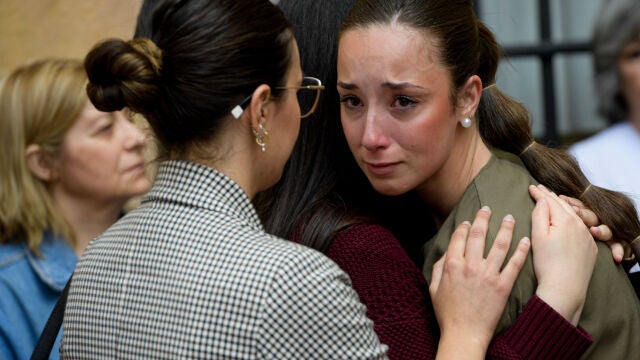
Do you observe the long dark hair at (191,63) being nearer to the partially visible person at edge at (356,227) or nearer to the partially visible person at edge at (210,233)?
the partially visible person at edge at (210,233)

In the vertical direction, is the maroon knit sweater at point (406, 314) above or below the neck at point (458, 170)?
below

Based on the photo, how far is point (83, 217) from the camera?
3.89 m

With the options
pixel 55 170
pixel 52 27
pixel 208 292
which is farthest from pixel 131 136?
pixel 208 292

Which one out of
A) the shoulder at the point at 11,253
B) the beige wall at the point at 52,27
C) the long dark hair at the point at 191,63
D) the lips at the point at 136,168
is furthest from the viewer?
the beige wall at the point at 52,27

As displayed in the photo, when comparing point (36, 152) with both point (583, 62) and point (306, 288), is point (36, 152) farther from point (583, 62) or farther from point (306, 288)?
point (583, 62)

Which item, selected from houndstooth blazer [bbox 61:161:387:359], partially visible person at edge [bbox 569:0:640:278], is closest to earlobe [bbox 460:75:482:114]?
houndstooth blazer [bbox 61:161:387:359]

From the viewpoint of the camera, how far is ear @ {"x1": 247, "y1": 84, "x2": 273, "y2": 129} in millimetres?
2031

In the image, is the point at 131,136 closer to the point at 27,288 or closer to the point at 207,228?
the point at 27,288

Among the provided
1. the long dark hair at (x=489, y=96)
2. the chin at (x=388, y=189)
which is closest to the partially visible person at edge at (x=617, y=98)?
the long dark hair at (x=489, y=96)

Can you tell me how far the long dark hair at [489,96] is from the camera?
241 cm

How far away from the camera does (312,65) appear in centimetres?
258

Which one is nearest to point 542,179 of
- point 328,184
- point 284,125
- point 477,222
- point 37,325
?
point 477,222

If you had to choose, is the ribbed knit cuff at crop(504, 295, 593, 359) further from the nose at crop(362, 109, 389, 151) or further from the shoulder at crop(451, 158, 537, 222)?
the nose at crop(362, 109, 389, 151)

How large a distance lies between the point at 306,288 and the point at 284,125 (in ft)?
1.50
